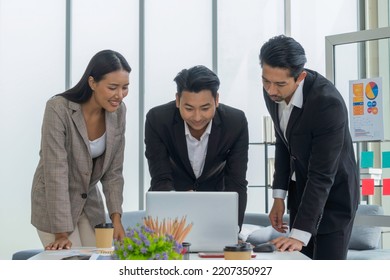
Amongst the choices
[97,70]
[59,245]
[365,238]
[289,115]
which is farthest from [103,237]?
[365,238]

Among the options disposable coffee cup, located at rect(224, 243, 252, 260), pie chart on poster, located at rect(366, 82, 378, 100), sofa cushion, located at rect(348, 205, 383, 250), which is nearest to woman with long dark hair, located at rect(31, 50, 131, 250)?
disposable coffee cup, located at rect(224, 243, 252, 260)

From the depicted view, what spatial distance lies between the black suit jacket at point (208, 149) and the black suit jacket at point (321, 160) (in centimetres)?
23

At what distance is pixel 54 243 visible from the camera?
2.60 meters

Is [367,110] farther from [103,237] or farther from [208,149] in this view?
[103,237]

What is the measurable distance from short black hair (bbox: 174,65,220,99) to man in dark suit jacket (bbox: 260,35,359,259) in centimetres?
24

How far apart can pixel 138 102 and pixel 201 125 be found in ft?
15.1

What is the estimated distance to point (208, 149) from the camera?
2.84 metres

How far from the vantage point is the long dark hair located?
2.78 meters

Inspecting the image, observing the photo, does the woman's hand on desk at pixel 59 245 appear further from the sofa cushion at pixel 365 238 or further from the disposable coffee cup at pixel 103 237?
the sofa cushion at pixel 365 238

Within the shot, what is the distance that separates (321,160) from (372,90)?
2028mm

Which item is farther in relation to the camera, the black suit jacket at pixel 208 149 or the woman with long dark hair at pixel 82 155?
the black suit jacket at pixel 208 149

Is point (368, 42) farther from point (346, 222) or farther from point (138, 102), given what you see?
point (138, 102)

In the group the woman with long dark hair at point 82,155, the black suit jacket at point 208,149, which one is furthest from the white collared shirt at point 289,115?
the woman with long dark hair at point 82,155

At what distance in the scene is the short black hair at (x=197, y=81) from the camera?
2637 mm
